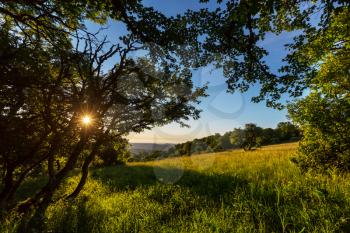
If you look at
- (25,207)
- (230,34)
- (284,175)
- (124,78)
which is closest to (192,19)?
(230,34)

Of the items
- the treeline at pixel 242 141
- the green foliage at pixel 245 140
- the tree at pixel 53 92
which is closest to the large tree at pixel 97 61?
the tree at pixel 53 92

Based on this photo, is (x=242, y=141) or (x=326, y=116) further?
(x=242, y=141)

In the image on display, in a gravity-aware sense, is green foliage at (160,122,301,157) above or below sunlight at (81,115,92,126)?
above

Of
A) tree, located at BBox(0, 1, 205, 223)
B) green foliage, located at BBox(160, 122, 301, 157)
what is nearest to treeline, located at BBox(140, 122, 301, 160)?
green foliage, located at BBox(160, 122, 301, 157)

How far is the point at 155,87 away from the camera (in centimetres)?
1139

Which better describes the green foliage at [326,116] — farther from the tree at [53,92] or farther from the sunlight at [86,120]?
the sunlight at [86,120]

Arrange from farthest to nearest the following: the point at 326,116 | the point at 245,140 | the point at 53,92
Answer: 1. the point at 245,140
2. the point at 326,116
3. the point at 53,92

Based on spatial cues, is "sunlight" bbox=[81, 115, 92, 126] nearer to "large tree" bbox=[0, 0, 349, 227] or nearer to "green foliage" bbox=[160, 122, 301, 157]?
"large tree" bbox=[0, 0, 349, 227]

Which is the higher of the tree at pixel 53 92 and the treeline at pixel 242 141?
the treeline at pixel 242 141

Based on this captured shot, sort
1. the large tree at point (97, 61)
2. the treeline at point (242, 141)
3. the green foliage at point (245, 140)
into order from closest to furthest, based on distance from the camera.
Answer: the large tree at point (97, 61)
the treeline at point (242, 141)
the green foliage at point (245, 140)

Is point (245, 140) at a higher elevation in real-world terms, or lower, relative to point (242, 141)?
lower

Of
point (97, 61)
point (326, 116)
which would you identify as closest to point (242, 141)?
point (326, 116)

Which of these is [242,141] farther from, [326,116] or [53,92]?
[53,92]

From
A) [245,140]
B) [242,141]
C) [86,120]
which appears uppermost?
[242,141]
